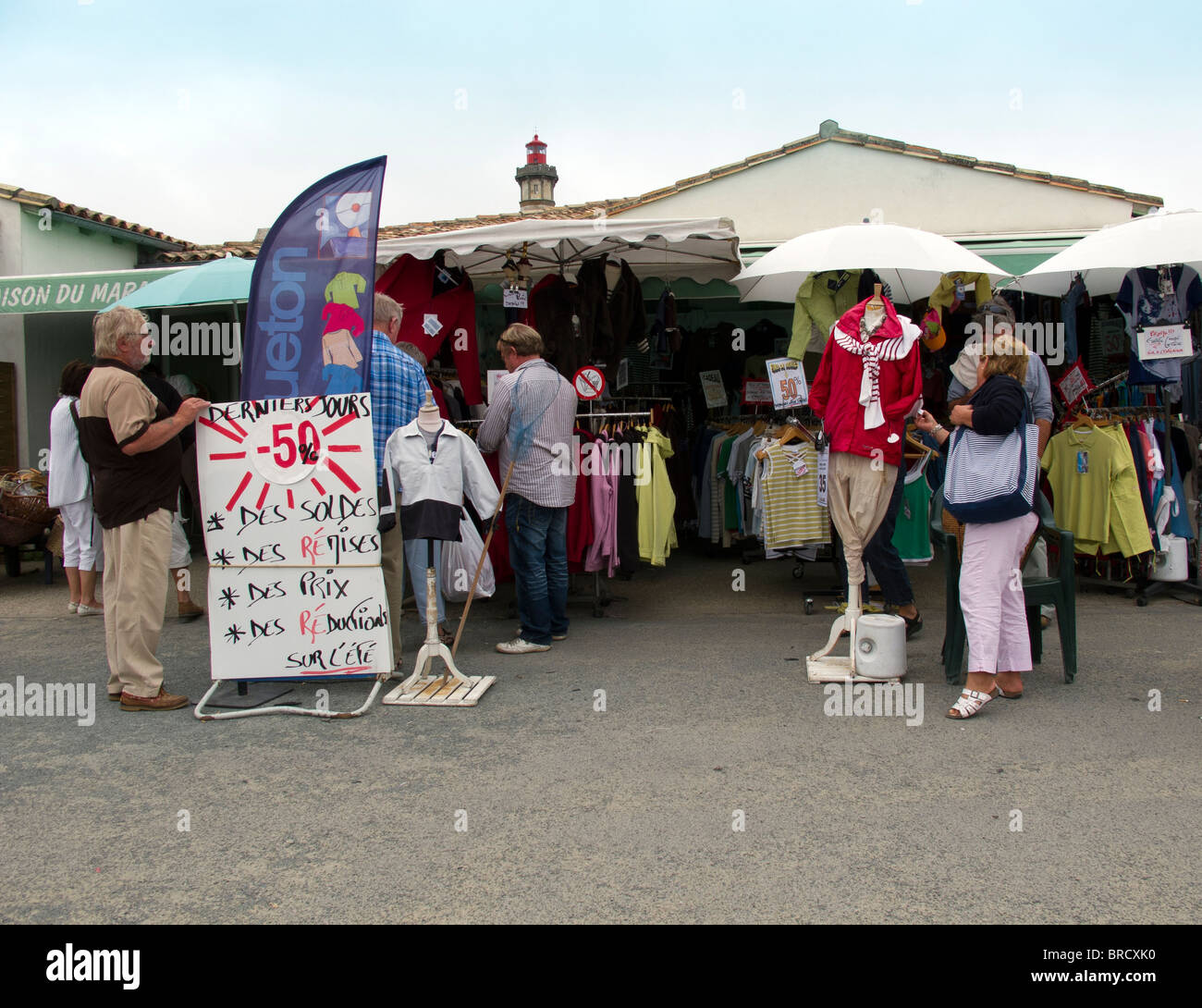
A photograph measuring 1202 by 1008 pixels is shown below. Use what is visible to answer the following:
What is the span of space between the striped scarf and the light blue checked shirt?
253 centimetres

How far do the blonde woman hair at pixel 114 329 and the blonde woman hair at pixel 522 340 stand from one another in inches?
81.4

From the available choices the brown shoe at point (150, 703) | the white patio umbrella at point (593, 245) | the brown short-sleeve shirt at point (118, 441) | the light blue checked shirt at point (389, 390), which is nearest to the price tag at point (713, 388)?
the white patio umbrella at point (593, 245)

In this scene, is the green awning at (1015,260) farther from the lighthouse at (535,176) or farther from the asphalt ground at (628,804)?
the lighthouse at (535,176)

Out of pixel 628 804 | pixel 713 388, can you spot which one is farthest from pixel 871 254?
pixel 628 804

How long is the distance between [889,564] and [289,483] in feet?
11.8

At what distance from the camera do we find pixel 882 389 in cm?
553

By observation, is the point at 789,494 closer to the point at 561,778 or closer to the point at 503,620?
the point at 503,620

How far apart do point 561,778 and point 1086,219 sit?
11.1 meters

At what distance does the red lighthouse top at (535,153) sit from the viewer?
22.6 m

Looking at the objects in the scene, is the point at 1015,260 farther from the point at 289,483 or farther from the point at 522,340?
the point at 289,483

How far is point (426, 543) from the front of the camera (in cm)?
573

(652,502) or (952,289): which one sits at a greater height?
(952,289)

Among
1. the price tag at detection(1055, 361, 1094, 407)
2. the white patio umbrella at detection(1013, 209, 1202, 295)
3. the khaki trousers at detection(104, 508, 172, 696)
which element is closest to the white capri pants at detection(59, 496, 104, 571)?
the khaki trousers at detection(104, 508, 172, 696)
